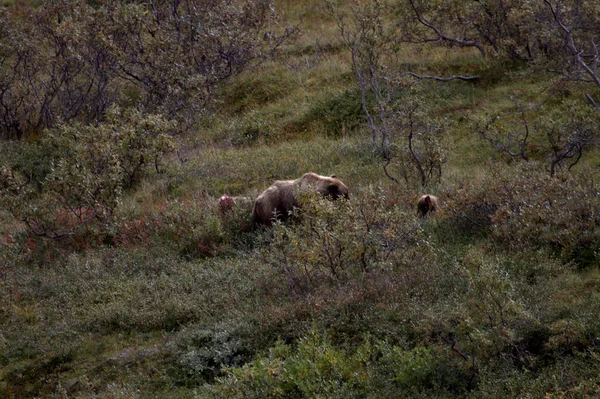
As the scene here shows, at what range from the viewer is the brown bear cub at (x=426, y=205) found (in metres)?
12.9

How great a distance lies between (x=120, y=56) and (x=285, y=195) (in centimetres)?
1079

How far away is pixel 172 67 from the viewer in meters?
22.3

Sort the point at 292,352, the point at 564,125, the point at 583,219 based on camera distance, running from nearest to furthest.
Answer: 1. the point at 292,352
2. the point at 583,219
3. the point at 564,125

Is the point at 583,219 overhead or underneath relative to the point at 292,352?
overhead

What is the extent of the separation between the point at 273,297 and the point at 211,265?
2.30 meters

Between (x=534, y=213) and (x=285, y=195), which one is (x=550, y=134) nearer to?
(x=534, y=213)

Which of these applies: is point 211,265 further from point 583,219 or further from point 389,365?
point 583,219

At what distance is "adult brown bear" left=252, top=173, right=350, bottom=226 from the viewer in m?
13.5

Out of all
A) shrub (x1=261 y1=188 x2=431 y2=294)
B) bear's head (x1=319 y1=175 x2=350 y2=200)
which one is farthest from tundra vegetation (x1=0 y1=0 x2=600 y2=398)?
bear's head (x1=319 y1=175 x2=350 y2=200)

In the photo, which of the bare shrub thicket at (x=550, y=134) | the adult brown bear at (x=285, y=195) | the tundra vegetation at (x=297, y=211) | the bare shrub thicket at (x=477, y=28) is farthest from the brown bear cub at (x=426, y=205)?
the bare shrub thicket at (x=477, y=28)

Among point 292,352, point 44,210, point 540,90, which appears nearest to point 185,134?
point 44,210

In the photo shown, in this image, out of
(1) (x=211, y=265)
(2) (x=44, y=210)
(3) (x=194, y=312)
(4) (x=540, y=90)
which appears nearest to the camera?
(3) (x=194, y=312)

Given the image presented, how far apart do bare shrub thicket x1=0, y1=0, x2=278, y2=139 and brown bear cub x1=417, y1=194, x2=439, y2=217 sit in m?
10.3

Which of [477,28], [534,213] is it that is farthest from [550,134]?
[477,28]
